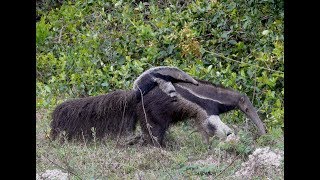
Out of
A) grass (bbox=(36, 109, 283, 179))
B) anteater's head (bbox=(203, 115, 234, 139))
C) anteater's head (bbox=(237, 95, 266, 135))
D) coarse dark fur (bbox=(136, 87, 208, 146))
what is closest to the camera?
grass (bbox=(36, 109, 283, 179))

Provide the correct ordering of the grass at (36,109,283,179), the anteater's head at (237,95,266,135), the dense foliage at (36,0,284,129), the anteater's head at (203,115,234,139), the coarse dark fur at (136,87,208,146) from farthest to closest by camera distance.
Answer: the dense foliage at (36,0,284,129), the anteater's head at (237,95,266,135), the coarse dark fur at (136,87,208,146), the anteater's head at (203,115,234,139), the grass at (36,109,283,179)

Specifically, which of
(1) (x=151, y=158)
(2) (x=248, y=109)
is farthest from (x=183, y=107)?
(1) (x=151, y=158)

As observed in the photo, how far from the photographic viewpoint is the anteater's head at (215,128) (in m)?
6.80

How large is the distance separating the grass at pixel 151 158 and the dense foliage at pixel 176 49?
136cm

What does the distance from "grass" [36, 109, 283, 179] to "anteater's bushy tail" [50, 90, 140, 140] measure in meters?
0.20

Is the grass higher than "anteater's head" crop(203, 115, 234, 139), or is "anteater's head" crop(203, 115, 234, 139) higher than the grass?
the grass

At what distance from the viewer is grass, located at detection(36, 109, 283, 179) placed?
5.31 m

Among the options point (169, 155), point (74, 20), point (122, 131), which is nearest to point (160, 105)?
point (122, 131)

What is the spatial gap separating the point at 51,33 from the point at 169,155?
6.40 metres

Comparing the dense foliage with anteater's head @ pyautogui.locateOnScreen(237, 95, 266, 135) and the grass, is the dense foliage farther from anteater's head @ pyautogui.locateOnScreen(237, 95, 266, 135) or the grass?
the grass

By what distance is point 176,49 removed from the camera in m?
9.43

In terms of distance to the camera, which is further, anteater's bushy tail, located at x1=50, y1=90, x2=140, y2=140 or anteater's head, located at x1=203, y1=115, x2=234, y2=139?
anteater's bushy tail, located at x1=50, y1=90, x2=140, y2=140

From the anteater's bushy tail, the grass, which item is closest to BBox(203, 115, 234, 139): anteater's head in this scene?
the grass
